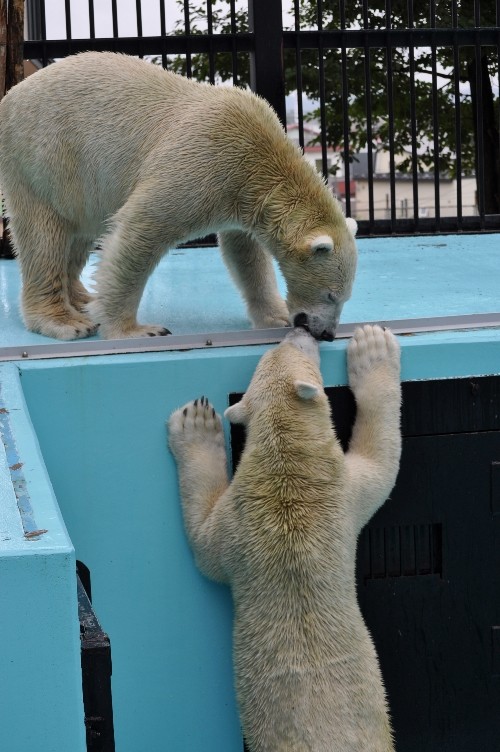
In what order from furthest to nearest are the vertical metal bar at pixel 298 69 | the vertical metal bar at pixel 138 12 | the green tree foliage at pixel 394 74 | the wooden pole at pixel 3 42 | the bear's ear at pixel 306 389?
the green tree foliage at pixel 394 74, the vertical metal bar at pixel 298 69, the vertical metal bar at pixel 138 12, the wooden pole at pixel 3 42, the bear's ear at pixel 306 389

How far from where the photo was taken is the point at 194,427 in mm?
2920

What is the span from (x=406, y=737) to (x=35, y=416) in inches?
58.0

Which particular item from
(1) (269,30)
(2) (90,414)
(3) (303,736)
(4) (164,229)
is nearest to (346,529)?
(3) (303,736)

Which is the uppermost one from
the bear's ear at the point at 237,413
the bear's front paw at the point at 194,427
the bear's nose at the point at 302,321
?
the bear's nose at the point at 302,321

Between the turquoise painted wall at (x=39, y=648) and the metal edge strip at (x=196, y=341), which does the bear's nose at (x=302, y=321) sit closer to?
the metal edge strip at (x=196, y=341)

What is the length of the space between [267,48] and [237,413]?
8.35ft

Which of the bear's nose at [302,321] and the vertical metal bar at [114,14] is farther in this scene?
the vertical metal bar at [114,14]

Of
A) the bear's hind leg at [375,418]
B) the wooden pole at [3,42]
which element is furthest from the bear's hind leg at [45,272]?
the wooden pole at [3,42]

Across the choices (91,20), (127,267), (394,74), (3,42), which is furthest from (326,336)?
(394,74)

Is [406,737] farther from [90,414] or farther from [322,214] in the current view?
[322,214]

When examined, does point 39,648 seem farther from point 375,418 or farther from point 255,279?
point 255,279

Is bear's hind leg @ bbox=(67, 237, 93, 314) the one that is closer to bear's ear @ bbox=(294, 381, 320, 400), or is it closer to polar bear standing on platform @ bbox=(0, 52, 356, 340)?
polar bear standing on platform @ bbox=(0, 52, 356, 340)

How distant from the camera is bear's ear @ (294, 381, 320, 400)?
108 inches

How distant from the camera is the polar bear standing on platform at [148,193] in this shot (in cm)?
299
